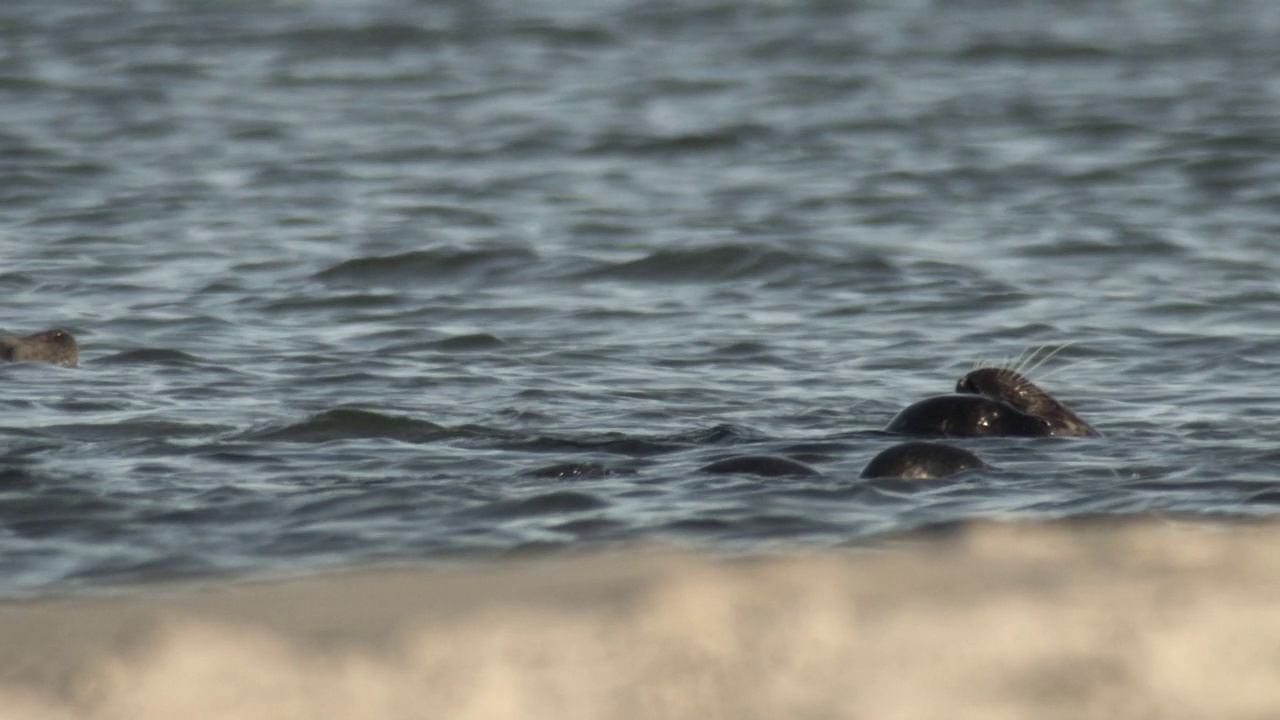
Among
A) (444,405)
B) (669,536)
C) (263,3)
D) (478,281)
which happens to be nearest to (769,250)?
(478,281)

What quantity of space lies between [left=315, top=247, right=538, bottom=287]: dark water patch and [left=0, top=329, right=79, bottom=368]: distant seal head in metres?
2.63

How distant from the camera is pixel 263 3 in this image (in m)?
24.6

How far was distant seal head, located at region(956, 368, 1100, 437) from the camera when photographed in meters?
7.73

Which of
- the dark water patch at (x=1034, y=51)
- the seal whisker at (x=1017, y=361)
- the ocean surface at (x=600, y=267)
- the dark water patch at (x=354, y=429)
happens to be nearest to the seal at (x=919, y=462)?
the ocean surface at (x=600, y=267)

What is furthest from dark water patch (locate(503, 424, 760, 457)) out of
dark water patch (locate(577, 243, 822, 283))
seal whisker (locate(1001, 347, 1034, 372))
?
dark water patch (locate(577, 243, 822, 283))

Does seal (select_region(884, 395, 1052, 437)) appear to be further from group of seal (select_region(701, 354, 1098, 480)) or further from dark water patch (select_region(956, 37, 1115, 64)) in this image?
dark water patch (select_region(956, 37, 1115, 64))

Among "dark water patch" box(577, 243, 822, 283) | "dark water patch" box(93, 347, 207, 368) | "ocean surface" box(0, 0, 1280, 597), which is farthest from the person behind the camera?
"dark water patch" box(577, 243, 822, 283)

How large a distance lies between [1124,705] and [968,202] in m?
10.6

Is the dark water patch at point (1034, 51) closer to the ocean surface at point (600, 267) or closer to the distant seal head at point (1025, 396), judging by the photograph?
the ocean surface at point (600, 267)

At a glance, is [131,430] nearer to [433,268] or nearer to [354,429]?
[354,429]

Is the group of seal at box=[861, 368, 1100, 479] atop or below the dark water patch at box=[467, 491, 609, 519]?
below

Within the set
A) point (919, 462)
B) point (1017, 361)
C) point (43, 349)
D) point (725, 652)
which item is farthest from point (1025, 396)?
point (725, 652)

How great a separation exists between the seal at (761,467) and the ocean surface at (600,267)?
3.0 inches

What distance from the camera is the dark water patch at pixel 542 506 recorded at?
20.9 feet
